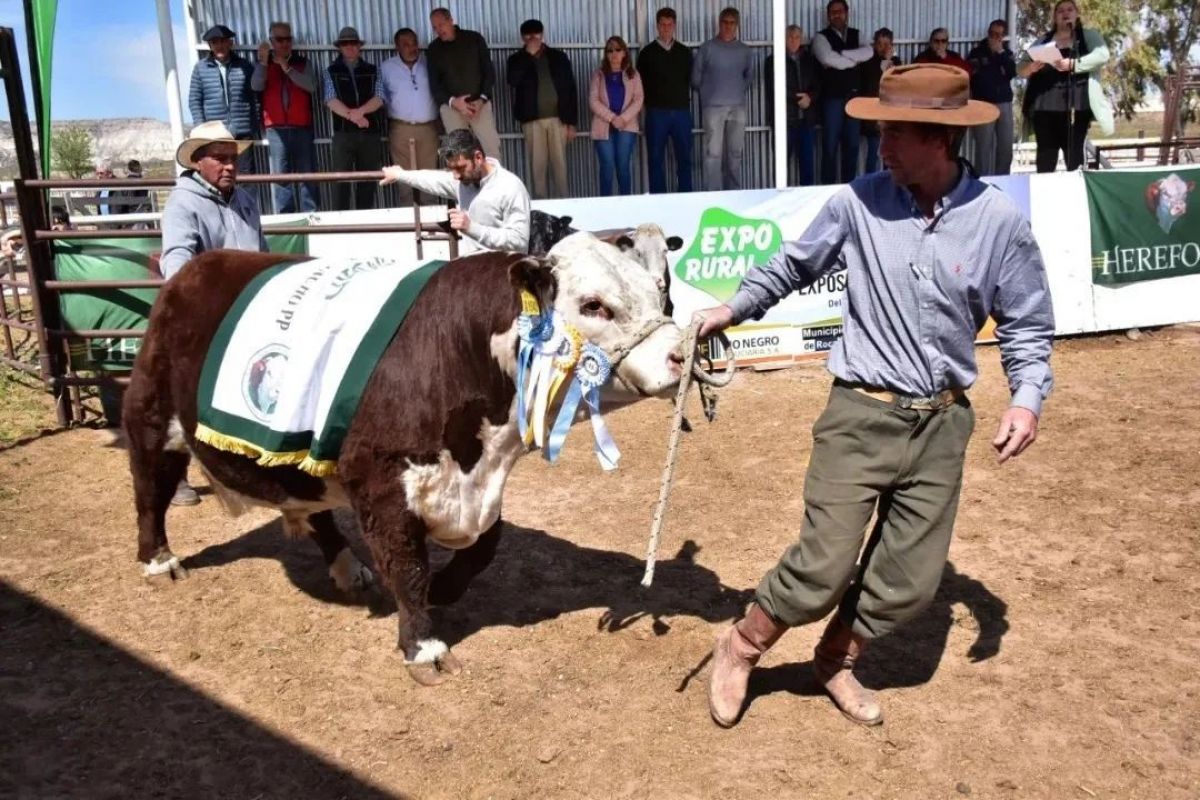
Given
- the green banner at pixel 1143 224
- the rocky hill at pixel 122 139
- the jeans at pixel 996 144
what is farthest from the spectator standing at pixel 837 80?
the rocky hill at pixel 122 139

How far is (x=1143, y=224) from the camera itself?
986cm

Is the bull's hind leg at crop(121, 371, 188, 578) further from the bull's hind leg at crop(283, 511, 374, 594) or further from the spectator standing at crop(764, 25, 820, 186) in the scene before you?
the spectator standing at crop(764, 25, 820, 186)

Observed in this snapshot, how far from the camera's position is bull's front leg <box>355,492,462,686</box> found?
374cm

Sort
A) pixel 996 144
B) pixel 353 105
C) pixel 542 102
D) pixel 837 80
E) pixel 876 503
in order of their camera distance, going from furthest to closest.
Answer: pixel 996 144
pixel 837 80
pixel 542 102
pixel 353 105
pixel 876 503

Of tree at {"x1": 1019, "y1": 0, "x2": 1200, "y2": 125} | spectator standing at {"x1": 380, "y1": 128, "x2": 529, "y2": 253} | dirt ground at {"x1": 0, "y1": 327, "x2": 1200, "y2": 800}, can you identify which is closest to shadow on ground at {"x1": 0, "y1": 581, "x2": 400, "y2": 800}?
dirt ground at {"x1": 0, "y1": 327, "x2": 1200, "y2": 800}

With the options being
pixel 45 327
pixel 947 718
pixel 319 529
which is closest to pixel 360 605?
pixel 319 529

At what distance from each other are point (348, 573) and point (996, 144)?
10137 mm

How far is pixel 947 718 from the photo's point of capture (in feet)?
11.5

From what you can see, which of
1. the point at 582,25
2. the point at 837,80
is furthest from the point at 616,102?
the point at 837,80

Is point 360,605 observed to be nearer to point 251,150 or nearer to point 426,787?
point 426,787

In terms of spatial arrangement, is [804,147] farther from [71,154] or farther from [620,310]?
[71,154]

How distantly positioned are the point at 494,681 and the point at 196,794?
107 centimetres

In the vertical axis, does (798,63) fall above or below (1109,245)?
above

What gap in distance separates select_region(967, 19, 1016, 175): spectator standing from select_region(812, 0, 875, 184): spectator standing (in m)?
1.27
